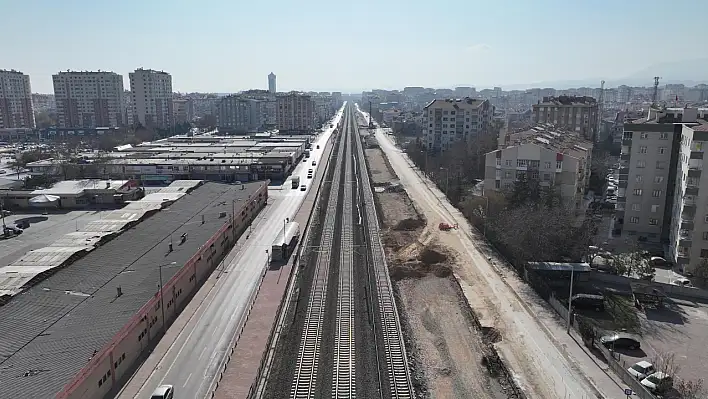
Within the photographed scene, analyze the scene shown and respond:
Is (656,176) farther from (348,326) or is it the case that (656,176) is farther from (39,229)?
(39,229)

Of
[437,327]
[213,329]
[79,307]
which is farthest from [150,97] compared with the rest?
[437,327]

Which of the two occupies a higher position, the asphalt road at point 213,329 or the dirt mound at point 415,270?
the asphalt road at point 213,329

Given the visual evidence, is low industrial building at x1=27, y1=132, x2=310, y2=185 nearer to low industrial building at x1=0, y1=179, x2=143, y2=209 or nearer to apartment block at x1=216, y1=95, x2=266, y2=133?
low industrial building at x1=0, y1=179, x2=143, y2=209

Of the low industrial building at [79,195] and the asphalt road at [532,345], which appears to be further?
the low industrial building at [79,195]

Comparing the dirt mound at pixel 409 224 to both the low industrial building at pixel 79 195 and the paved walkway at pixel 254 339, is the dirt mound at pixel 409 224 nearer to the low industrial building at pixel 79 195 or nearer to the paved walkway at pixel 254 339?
the paved walkway at pixel 254 339

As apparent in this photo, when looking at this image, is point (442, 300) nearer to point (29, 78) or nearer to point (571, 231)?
point (571, 231)

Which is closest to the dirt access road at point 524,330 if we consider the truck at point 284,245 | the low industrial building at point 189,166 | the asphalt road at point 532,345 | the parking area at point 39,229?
the asphalt road at point 532,345
